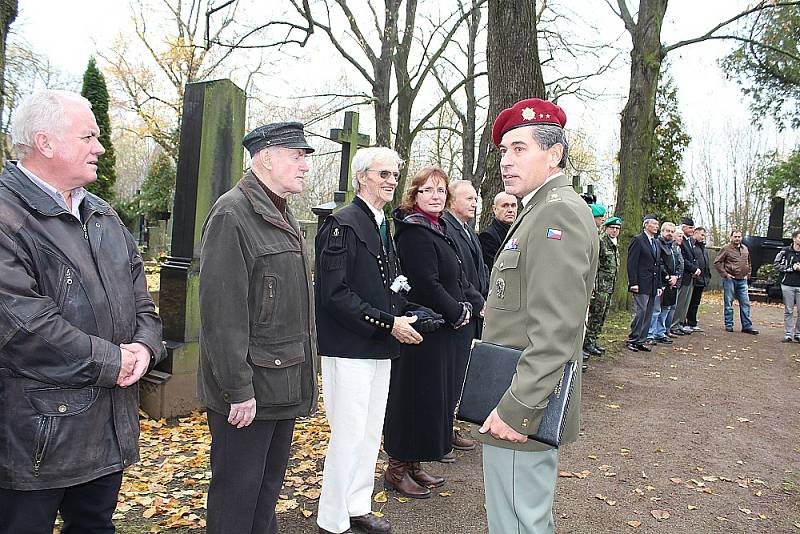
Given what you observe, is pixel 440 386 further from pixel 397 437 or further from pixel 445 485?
pixel 445 485

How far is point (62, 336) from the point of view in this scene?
2.34 meters

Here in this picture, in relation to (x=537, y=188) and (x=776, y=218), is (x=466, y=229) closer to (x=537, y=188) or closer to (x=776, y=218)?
(x=537, y=188)

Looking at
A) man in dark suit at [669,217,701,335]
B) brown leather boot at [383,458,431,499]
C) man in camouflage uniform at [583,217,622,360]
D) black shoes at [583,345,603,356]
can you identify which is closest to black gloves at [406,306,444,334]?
brown leather boot at [383,458,431,499]

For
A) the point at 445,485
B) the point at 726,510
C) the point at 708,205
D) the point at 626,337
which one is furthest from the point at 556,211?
the point at 708,205

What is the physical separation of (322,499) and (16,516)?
170cm

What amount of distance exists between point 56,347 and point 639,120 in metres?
15.0

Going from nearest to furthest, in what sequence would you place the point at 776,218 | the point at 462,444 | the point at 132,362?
1. the point at 132,362
2. the point at 462,444
3. the point at 776,218

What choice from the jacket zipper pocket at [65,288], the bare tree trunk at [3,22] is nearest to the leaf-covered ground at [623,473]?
the jacket zipper pocket at [65,288]

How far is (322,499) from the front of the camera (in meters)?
3.75

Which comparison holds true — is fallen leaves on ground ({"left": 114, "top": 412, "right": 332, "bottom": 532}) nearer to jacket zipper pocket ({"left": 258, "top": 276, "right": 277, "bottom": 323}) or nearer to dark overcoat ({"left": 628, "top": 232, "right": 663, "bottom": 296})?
jacket zipper pocket ({"left": 258, "top": 276, "right": 277, "bottom": 323})

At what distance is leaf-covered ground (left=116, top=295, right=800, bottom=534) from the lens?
14.0 feet

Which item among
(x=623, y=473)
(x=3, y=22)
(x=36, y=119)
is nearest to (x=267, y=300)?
(x=36, y=119)

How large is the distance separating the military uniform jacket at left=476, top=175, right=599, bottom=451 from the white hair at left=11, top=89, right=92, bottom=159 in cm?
183

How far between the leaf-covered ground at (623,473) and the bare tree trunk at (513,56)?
145 inches
